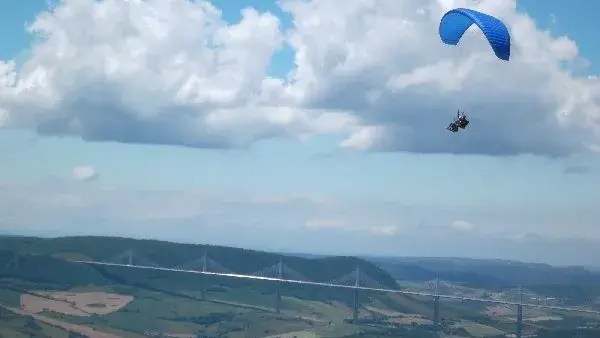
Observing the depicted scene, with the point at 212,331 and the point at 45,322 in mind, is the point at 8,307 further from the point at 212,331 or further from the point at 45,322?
the point at 212,331

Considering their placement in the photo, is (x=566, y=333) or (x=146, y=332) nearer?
(x=146, y=332)

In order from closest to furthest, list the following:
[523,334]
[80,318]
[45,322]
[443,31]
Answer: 1. [443,31]
2. [45,322]
3. [80,318]
4. [523,334]

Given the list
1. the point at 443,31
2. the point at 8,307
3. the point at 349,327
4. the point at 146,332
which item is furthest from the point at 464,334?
the point at 443,31

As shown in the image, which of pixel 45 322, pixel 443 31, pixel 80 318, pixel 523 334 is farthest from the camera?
pixel 523 334

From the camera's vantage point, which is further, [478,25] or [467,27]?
[467,27]
